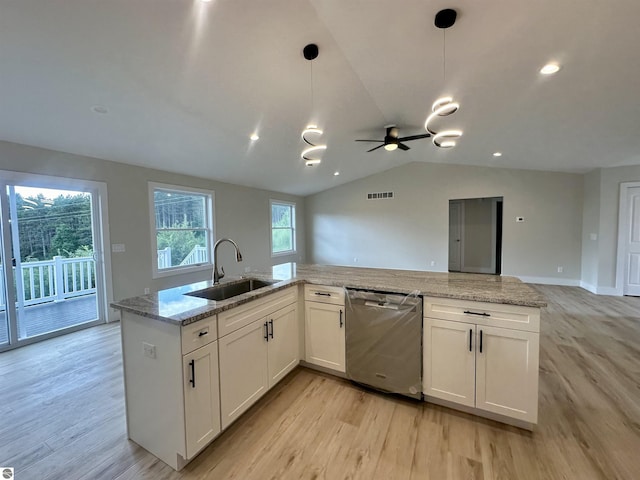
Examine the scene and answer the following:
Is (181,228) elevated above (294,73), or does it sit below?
below

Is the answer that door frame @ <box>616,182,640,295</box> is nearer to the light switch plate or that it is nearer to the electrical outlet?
the electrical outlet

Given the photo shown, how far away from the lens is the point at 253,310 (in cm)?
196

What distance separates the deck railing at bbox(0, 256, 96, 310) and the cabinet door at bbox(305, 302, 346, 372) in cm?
341

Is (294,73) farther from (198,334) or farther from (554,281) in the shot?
(554,281)

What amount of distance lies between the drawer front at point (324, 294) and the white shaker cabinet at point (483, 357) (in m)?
0.70

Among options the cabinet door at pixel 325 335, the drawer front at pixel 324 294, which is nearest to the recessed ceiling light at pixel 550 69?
the drawer front at pixel 324 294

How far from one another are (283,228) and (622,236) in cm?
727

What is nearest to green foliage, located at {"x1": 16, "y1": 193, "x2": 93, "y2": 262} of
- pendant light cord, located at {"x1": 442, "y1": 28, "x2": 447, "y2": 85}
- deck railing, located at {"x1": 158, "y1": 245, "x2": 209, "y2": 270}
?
deck railing, located at {"x1": 158, "y1": 245, "x2": 209, "y2": 270}

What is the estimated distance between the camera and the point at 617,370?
8.23ft

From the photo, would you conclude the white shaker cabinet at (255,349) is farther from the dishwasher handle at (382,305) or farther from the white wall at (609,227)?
the white wall at (609,227)

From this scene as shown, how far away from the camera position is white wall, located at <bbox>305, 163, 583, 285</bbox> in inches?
231

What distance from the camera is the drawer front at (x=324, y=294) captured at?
233cm

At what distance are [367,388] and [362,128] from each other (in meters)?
3.67

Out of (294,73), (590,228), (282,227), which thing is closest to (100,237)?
(294,73)
